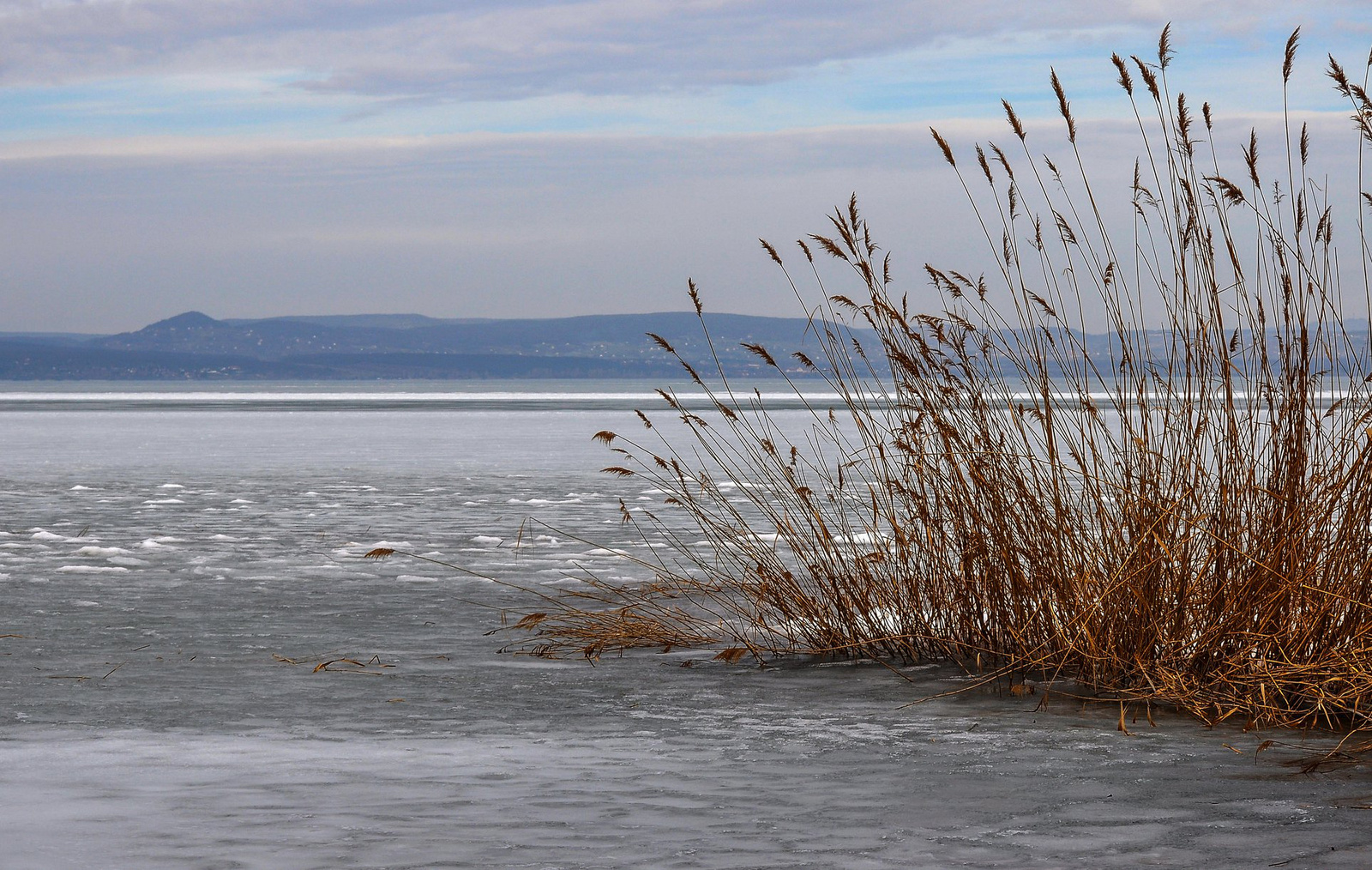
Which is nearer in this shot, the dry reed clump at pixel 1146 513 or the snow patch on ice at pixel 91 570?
the dry reed clump at pixel 1146 513

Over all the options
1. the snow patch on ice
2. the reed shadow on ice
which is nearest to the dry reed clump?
the reed shadow on ice

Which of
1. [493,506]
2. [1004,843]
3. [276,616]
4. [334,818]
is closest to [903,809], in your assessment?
[1004,843]

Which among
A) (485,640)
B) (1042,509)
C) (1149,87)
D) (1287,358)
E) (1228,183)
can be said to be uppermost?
(1149,87)

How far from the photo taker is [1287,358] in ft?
15.4

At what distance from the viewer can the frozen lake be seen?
3152 mm

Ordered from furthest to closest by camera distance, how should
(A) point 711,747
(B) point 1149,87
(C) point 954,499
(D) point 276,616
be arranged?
1. (D) point 276,616
2. (C) point 954,499
3. (B) point 1149,87
4. (A) point 711,747

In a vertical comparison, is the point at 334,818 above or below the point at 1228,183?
below

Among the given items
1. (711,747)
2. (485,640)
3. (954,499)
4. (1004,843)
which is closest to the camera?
(1004,843)

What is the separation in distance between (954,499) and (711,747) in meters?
1.48

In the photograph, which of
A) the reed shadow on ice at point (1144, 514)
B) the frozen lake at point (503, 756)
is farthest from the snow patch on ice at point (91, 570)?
the reed shadow on ice at point (1144, 514)

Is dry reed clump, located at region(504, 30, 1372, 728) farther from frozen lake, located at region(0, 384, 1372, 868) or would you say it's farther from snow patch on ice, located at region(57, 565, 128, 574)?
snow patch on ice, located at region(57, 565, 128, 574)

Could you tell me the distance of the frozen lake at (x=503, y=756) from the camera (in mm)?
3152

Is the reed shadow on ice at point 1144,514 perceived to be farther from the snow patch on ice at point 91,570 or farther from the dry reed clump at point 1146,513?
the snow patch on ice at point 91,570

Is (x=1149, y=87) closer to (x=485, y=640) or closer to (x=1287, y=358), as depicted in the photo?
(x=1287, y=358)
